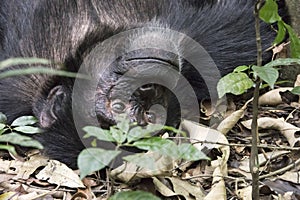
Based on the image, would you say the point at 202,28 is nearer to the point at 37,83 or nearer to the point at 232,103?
the point at 232,103

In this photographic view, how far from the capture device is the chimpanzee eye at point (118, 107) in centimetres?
254

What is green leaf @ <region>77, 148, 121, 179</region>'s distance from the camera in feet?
4.49

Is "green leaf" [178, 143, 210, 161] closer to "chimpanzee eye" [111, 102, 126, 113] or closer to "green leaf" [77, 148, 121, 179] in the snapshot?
"green leaf" [77, 148, 121, 179]

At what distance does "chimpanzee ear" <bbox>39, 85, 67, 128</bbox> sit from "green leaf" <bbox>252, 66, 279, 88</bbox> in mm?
1142

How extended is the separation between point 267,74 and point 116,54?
1014 millimetres

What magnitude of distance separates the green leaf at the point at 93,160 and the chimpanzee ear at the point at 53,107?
129 cm

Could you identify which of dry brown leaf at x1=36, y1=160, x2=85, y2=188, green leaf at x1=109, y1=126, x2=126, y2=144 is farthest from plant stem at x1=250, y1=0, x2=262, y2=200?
dry brown leaf at x1=36, y1=160, x2=85, y2=188

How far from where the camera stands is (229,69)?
3104mm

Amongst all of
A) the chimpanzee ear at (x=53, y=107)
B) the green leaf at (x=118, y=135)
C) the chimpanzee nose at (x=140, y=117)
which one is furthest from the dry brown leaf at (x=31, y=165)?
the green leaf at (x=118, y=135)

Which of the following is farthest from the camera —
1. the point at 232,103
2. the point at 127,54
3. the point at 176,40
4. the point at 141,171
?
the point at 232,103

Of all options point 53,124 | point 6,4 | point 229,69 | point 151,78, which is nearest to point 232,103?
point 229,69

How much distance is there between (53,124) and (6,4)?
0.82 meters

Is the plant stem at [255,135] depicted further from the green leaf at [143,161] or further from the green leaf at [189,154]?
the green leaf at [143,161]

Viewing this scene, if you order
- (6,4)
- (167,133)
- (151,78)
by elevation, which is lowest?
(167,133)
